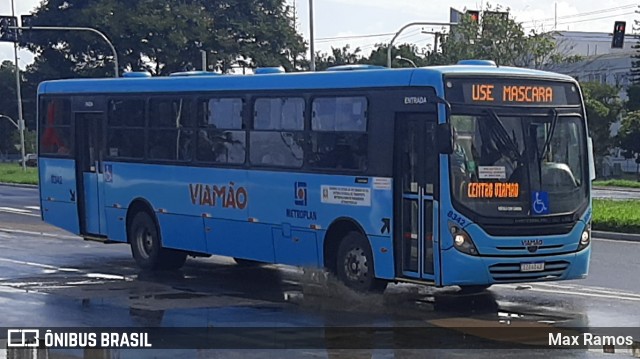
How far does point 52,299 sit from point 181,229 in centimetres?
342

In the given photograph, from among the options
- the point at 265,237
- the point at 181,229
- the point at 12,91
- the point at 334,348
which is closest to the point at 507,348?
the point at 334,348

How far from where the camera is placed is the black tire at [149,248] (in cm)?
1931

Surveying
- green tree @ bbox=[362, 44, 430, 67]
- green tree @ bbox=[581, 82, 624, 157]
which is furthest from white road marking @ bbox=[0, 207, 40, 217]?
green tree @ bbox=[362, 44, 430, 67]

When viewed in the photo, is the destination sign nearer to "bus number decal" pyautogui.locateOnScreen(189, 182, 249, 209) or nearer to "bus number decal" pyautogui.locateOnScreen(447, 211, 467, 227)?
"bus number decal" pyautogui.locateOnScreen(447, 211, 467, 227)

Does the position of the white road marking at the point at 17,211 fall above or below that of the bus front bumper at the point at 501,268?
Result: below

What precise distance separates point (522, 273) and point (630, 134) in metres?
58.8

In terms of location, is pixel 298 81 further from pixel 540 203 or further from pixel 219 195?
pixel 540 203

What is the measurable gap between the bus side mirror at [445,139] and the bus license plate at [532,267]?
1622mm

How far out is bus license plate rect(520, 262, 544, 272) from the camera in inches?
557

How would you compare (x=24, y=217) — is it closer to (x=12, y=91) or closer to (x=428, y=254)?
(x=428, y=254)

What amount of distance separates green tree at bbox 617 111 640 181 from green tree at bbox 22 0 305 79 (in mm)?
20836

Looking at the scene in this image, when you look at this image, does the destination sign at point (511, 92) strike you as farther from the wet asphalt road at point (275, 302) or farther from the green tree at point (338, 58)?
the green tree at point (338, 58)

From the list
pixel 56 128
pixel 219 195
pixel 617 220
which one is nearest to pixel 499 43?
pixel 617 220

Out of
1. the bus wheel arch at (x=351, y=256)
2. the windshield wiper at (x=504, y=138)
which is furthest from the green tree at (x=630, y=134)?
the windshield wiper at (x=504, y=138)
